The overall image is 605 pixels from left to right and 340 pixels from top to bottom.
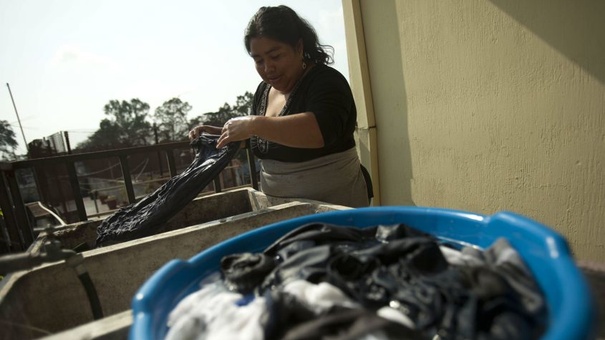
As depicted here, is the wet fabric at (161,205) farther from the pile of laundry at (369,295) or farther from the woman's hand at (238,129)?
the pile of laundry at (369,295)

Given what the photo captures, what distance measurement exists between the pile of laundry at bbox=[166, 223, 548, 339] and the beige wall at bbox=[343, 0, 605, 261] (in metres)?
1.40

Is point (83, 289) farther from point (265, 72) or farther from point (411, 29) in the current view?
point (411, 29)

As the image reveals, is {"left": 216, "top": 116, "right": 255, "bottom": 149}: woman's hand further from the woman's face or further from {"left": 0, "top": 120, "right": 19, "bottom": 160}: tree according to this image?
{"left": 0, "top": 120, "right": 19, "bottom": 160}: tree

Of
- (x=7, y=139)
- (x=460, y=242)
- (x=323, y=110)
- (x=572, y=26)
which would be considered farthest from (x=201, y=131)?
(x=7, y=139)

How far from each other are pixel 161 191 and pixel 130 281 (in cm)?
72

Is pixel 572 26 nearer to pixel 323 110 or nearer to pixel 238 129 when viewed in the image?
pixel 323 110

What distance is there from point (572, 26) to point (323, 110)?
1.27m

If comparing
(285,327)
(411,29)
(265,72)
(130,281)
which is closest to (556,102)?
(411,29)

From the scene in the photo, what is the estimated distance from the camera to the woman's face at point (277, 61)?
69.3 inches

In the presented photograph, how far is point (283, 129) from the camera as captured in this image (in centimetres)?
148

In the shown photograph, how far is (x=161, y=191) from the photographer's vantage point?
180 cm

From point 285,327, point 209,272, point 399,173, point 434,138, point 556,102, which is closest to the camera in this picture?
point 285,327

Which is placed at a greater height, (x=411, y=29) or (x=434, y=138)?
(x=411, y=29)

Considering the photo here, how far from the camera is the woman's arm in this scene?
148cm
